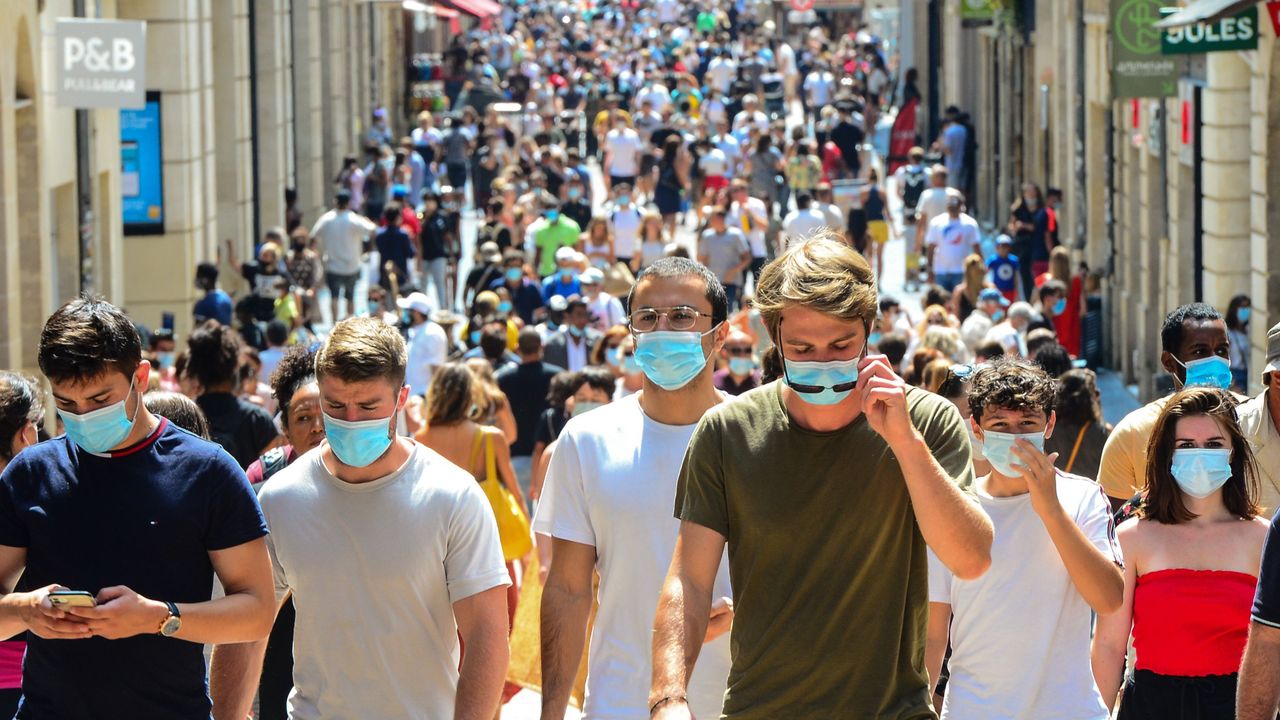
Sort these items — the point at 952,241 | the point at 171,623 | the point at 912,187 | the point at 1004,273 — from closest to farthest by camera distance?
1. the point at 171,623
2. the point at 1004,273
3. the point at 952,241
4. the point at 912,187

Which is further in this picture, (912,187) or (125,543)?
(912,187)

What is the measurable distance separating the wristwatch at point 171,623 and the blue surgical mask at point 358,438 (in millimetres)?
548

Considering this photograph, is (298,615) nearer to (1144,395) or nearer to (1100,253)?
(1144,395)

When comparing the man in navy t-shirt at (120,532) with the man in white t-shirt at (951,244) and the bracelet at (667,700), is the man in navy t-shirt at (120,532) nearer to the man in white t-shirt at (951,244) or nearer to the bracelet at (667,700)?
the bracelet at (667,700)

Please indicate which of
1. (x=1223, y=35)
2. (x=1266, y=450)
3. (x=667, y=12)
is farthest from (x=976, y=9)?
(x=667, y=12)

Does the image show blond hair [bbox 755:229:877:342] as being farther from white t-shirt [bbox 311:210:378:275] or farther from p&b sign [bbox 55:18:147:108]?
white t-shirt [bbox 311:210:378:275]

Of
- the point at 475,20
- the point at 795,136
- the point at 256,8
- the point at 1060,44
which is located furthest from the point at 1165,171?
the point at 475,20

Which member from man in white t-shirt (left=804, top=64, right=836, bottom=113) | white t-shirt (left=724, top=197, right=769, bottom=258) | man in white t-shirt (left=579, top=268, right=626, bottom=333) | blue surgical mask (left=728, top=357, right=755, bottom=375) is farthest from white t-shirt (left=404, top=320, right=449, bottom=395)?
man in white t-shirt (left=804, top=64, right=836, bottom=113)

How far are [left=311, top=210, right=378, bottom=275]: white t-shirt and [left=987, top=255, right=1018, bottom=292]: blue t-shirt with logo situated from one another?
22.2 ft

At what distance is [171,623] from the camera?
15.2 feet

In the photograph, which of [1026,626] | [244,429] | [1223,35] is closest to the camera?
[1026,626]

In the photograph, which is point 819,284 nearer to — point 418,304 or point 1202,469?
point 1202,469

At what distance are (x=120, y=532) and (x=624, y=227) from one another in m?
19.7

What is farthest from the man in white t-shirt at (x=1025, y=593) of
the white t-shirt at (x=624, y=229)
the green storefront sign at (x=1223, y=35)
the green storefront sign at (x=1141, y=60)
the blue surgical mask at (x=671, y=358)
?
the white t-shirt at (x=624, y=229)
